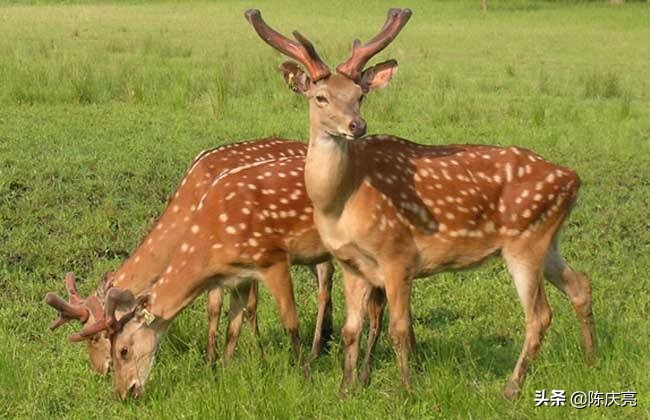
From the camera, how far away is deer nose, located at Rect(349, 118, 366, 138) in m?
4.74

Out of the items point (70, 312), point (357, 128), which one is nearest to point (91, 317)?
point (70, 312)

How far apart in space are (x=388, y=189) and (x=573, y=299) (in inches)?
50.0

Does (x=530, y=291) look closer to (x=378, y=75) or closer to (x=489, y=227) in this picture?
(x=489, y=227)

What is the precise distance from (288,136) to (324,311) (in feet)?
17.8

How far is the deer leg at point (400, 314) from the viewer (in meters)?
5.23

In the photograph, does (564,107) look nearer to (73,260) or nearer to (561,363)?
(73,260)

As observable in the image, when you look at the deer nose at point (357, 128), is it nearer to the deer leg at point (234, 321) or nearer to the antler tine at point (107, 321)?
the antler tine at point (107, 321)

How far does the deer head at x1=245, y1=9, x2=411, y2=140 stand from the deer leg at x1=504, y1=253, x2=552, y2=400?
3.94ft

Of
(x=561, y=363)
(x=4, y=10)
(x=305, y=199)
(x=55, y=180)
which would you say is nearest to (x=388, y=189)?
(x=305, y=199)

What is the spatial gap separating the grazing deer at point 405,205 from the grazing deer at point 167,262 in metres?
0.60

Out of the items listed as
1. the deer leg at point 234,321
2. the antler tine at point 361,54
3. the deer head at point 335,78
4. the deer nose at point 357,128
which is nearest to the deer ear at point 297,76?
the deer head at point 335,78

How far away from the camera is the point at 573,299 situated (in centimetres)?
576

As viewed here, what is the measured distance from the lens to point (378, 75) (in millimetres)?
5305

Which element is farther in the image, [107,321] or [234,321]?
[234,321]
